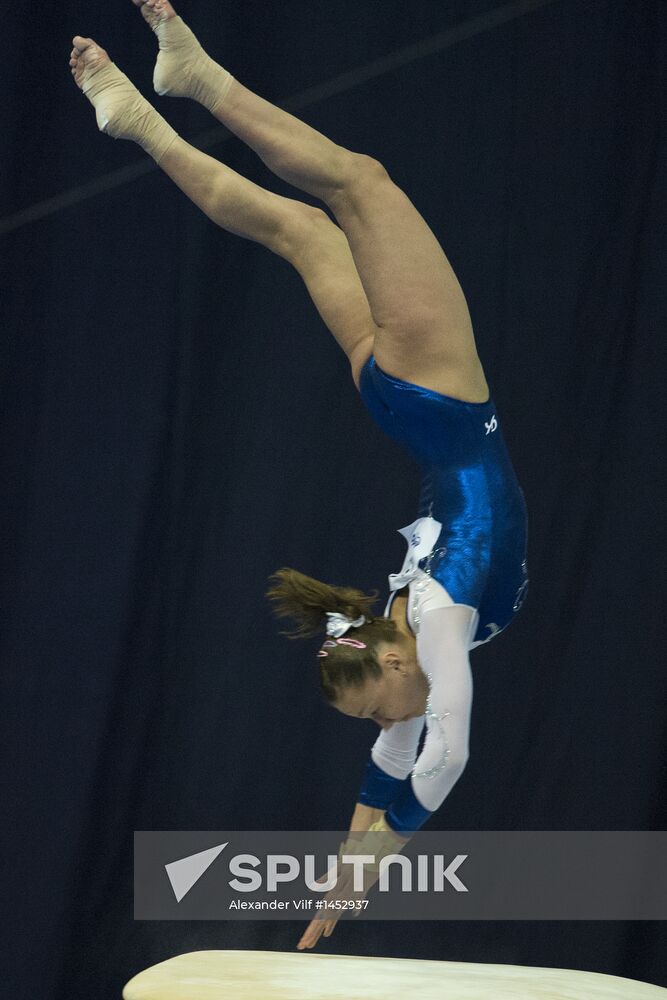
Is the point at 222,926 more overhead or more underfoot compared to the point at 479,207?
more underfoot

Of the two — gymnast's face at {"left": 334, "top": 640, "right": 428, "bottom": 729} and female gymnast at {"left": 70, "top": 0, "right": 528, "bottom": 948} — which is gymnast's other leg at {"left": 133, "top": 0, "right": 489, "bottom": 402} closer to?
female gymnast at {"left": 70, "top": 0, "right": 528, "bottom": 948}

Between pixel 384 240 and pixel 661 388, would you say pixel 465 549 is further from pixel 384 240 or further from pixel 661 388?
pixel 661 388

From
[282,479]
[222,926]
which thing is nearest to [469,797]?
[222,926]

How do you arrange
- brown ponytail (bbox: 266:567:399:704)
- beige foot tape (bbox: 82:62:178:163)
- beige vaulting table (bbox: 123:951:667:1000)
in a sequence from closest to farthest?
beige vaulting table (bbox: 123:951:667:1000), brown ponytail (bbox: 266:567:399:704), beige foot tape (bbox: 82:62:178:163)

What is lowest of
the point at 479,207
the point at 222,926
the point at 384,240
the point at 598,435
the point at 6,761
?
the point at 222,926

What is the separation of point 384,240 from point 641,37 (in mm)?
1763

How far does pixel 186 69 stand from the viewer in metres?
2.90

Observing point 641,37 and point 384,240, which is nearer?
point 384,240

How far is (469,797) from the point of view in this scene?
396 cm

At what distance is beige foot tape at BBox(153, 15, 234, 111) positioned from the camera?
9.37 feet

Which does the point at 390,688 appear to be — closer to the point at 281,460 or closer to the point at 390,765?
the point at 390,765

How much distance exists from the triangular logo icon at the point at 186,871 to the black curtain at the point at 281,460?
107 mm
